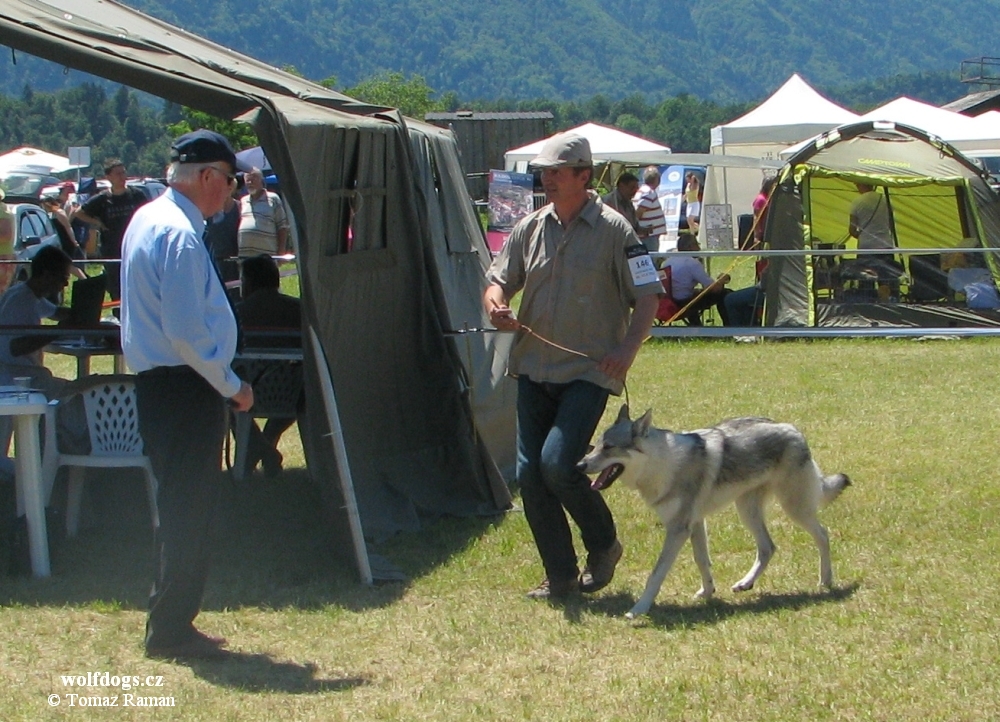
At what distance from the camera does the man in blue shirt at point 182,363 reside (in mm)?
4320

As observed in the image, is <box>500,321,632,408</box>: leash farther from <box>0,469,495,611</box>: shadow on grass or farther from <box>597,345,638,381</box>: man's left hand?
<box>0,469,495,611</box>: shadow on grass

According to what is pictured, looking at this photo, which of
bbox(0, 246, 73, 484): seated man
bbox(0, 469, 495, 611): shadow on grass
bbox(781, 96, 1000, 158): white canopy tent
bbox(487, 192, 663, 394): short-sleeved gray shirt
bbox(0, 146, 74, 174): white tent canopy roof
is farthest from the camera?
bbox(0, 146, 74, 174): white tent canopy roof

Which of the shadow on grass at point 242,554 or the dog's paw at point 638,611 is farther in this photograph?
the shadow on grass at point 242,554

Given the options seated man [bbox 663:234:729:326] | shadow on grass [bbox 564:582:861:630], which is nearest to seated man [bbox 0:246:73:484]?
shadow on grass [bbox 564:582:861:630]

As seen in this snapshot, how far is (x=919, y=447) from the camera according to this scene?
837cm

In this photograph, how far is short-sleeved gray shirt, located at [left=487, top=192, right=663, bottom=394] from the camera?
5199 mm

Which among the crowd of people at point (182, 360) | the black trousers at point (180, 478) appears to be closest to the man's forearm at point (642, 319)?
the crowd of people at point (182, 360)

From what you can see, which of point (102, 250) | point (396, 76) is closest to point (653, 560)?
point (102, 250)

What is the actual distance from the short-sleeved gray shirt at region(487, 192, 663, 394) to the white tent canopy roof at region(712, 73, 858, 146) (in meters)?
18.5

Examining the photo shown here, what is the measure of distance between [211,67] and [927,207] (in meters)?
10.7

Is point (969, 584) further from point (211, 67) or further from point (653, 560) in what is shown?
point (211, 67)

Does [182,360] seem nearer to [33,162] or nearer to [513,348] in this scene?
[513,348]

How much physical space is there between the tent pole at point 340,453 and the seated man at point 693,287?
28.6 feet

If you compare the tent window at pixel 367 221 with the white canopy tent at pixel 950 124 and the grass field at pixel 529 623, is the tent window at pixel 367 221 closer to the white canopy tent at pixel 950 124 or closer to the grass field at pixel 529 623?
the grass field at pixel 529 623
